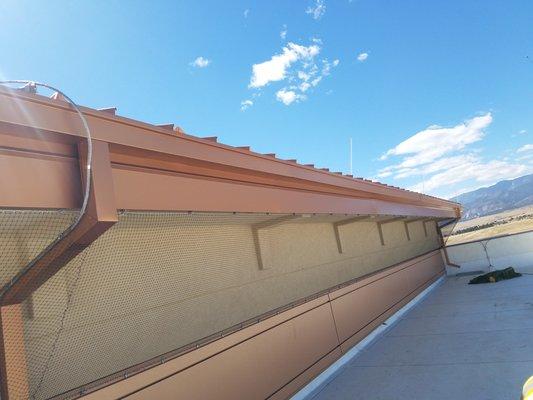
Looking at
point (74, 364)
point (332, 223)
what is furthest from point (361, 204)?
point (74, 364)

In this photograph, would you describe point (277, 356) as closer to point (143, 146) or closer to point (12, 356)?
point (12, 356)

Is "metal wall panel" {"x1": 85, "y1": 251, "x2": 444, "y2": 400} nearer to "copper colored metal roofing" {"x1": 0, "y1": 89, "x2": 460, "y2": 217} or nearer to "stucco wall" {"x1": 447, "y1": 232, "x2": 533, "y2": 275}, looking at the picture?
"copper colored metal roofing" {"x1": 0, "y1": 89, "x2": 460, "y2": 217}

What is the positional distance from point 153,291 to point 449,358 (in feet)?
12.9

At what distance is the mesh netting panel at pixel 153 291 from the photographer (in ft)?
9.41

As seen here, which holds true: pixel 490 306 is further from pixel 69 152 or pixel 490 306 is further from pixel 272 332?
pixel 69 152

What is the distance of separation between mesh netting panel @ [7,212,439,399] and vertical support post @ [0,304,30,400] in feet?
0.42

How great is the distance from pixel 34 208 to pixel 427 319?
7.86m

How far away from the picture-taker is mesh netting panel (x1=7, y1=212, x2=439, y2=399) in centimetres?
287

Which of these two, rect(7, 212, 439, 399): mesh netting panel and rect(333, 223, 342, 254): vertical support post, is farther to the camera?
rect(333, 223, 342, 254): vertical support post

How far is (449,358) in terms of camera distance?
218 inches

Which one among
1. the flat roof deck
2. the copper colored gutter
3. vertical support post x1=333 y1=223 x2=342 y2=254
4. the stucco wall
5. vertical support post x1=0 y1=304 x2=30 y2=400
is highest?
the copper colored gutter

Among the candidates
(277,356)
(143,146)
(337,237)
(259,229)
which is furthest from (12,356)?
(337,237)

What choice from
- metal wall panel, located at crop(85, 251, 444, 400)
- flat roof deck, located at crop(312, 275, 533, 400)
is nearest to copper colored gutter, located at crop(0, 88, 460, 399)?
metal wall panel, located at crop(85, 251, 444, 400)

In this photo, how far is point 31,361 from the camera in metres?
2.68
